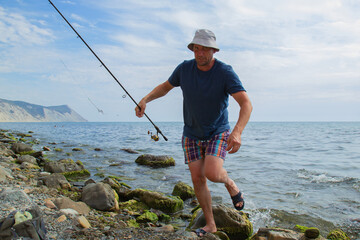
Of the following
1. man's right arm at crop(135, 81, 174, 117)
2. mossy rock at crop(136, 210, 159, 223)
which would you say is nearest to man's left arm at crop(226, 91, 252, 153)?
man's right arm at crop(135, 81, 174, 117)

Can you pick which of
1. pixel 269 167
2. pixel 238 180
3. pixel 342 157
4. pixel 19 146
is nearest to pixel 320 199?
pixel 238 180

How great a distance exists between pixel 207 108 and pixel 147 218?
104 inches

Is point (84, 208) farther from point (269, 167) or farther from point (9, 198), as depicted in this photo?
point (269, 167)

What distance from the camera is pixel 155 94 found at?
179 inches

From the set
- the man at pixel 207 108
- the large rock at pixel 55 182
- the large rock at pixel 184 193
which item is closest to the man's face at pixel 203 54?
the man at pixel 207 108

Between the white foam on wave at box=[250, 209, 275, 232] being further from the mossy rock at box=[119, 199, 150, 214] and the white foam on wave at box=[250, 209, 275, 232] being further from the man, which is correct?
the mossy rock at box=[119, 199, 150, 214]

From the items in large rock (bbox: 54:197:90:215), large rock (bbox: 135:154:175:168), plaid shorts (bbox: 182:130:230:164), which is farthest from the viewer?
large rock (bbox: 135:154:175:168)

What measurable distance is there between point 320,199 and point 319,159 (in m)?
7.18

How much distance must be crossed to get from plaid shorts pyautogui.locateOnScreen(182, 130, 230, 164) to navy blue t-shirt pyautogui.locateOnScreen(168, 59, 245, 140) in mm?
65

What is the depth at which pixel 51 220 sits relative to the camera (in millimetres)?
3893

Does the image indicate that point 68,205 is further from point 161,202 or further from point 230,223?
point 230,223

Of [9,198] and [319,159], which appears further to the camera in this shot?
[319,159]

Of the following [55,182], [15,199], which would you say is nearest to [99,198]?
[15,199]

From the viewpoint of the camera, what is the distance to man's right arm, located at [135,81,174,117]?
173 inches
